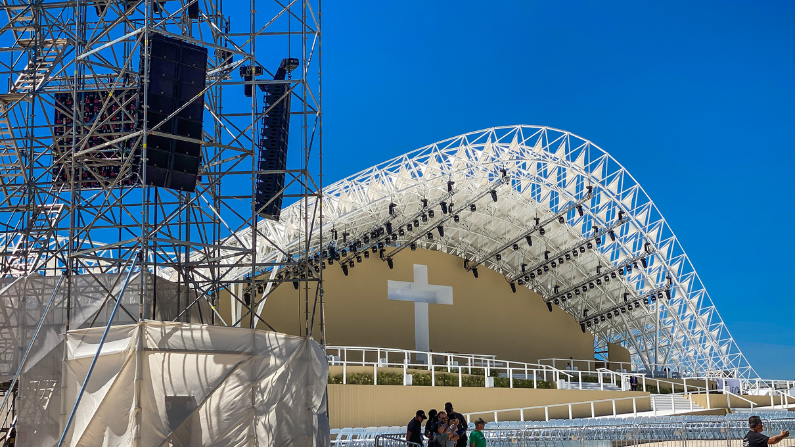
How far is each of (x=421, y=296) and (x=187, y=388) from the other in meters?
31.4

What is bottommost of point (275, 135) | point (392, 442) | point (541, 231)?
point (392, 442)

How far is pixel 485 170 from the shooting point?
→ 33.1m

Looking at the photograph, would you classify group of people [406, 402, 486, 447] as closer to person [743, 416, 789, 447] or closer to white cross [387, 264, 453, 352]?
person [743, 416, 789, 447]

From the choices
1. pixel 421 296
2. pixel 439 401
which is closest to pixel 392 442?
pixel 439 401

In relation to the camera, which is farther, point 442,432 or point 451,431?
point 442,432

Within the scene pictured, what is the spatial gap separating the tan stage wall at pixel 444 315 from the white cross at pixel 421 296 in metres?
0.27

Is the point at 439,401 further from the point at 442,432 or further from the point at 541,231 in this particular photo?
the point at 541,231

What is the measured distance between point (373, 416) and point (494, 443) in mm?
8360

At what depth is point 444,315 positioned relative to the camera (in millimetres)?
42312

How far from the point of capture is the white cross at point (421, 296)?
4084 cm

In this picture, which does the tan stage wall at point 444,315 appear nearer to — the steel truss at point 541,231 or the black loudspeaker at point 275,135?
the steel truss at point 541,231

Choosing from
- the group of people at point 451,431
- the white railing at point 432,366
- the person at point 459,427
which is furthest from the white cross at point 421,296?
the person at point 459,427

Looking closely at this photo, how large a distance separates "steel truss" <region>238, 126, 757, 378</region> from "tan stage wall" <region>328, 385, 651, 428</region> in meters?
7.51

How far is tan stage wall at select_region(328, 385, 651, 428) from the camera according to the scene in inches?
856
